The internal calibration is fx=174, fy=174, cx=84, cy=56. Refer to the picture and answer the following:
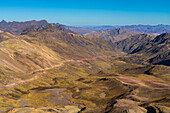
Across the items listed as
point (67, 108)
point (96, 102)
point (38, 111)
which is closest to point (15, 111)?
point (38, 111)

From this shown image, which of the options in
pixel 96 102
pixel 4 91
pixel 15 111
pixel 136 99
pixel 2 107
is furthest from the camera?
pixel 4 91

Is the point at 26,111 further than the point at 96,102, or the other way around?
the point at 96,102

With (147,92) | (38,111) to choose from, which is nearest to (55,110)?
(38,111)

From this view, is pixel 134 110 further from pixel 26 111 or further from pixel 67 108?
pixel 26 111

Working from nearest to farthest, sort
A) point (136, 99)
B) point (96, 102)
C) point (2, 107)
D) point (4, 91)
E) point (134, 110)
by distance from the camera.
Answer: point (134, 110), point (2, 107), point (136, 99), point (96, 102), point (4, 91)

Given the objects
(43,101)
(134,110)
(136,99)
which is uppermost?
(134,110)

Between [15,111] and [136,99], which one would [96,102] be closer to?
[136,99]

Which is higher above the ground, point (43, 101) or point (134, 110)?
point (134, 110)

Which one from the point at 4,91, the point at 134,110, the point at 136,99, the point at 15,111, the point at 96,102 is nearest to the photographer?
the point at 134,110

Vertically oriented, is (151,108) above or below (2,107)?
above
